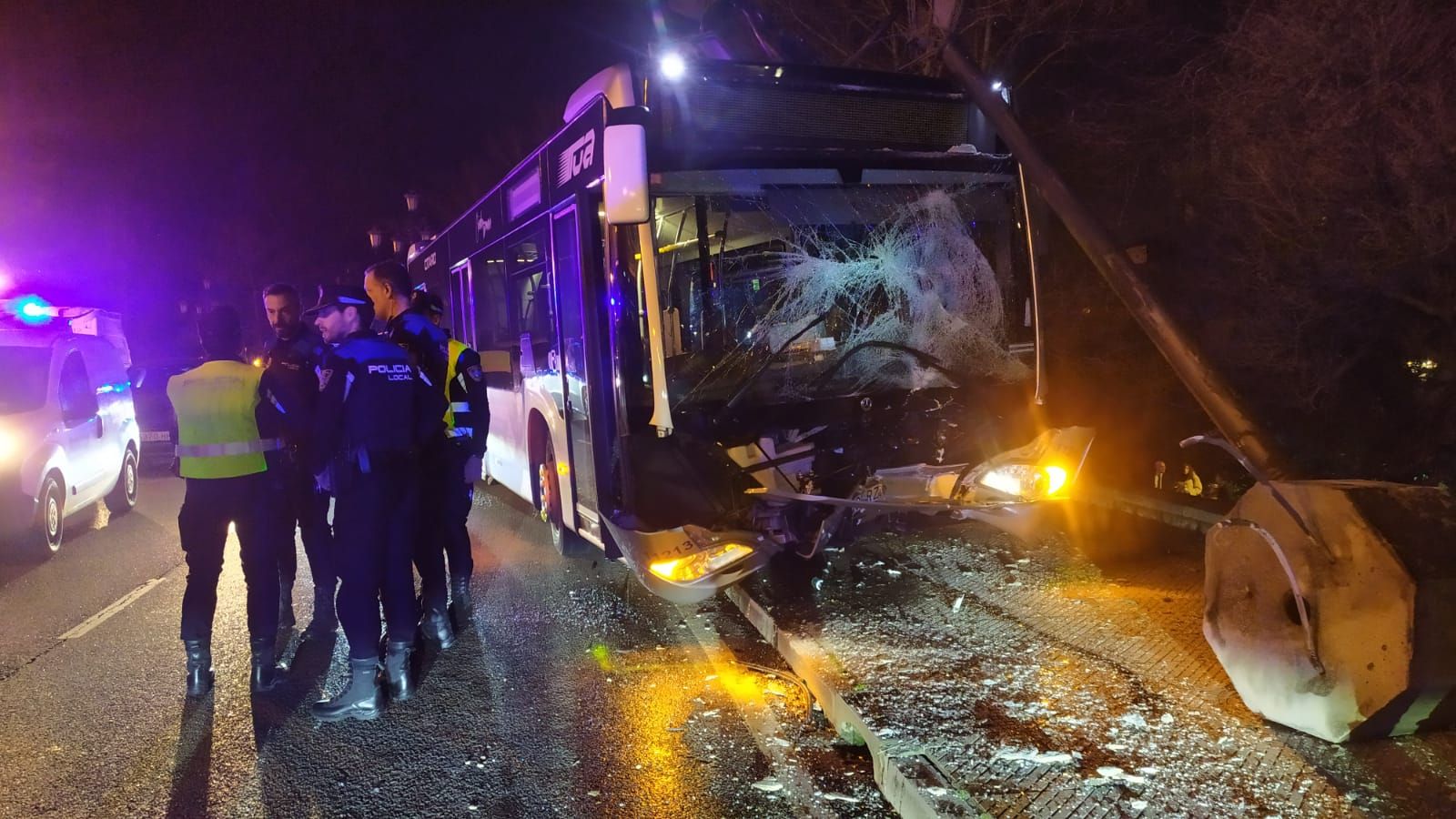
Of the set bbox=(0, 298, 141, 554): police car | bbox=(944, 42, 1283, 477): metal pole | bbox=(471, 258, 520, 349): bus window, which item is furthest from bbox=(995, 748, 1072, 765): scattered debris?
bbox=(0, 298, 141, 554): police car

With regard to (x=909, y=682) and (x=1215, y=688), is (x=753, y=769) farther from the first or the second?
(x=1215, y=688)

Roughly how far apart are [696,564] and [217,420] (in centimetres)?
256

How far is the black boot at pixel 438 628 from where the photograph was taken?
496cm

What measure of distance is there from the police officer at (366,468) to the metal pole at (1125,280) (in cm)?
360

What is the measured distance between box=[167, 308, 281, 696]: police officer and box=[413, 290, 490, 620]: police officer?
940mm

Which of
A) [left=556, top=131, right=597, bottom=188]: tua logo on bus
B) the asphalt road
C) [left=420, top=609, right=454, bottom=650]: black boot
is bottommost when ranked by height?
the asphalt road

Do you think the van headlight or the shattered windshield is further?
the van headlight

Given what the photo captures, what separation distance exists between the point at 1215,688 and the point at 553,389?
4.20 m

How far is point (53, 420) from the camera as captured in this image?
7.54 m

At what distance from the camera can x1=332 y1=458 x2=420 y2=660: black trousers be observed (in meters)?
3.95

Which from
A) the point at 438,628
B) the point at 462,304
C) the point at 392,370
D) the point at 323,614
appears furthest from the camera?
the point at 462,304

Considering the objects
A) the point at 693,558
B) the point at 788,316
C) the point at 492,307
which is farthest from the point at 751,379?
the point at 492,307

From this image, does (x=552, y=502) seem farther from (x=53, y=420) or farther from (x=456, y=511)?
(x=53, y=420)

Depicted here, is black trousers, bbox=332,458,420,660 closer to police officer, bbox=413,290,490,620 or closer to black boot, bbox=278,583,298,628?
police officer, bbox=413,290,490,620
